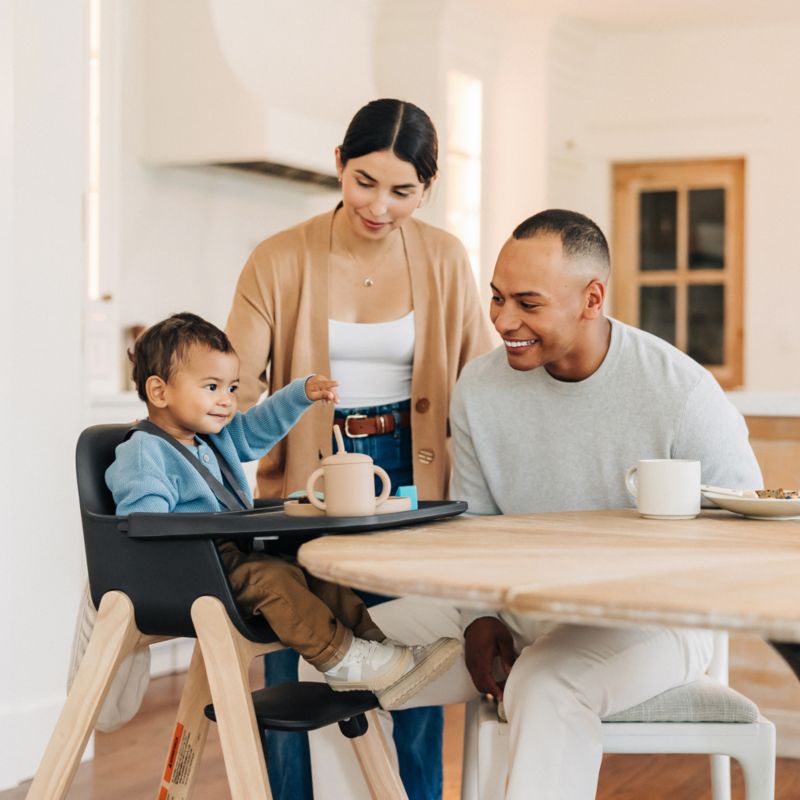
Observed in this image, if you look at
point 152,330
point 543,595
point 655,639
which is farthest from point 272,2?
point 543,595

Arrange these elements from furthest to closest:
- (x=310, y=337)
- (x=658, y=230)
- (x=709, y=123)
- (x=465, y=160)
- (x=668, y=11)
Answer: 1. (x=658, y=230)
2. (x=709, y=123)
3. (x=668, y=11)
4. (x=465, y=160)
5. (x=310, y=337)

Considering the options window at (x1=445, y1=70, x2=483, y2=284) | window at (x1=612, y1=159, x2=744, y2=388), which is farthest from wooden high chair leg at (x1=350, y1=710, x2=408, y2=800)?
window at (x1=612, y1=159, x2=744, y2=388)

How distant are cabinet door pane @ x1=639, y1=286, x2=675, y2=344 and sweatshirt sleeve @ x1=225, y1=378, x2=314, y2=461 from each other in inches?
209

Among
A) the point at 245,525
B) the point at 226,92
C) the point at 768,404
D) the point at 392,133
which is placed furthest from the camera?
the point at 226,92

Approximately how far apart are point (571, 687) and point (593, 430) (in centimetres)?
55

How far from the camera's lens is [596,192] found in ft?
24.0

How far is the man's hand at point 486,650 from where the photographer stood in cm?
182

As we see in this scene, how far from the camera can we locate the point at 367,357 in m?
2.30

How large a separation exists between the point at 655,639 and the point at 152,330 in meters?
0.88

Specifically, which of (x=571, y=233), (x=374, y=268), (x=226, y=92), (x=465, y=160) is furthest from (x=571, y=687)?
(x=465, y=160)

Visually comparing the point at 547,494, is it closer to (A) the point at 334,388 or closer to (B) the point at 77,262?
(A) the point at 334,388

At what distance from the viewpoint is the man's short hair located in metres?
2.03

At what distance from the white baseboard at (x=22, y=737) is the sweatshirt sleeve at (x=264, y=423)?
1135 mm

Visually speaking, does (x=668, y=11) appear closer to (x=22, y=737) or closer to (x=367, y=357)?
(x=367, y=357)
